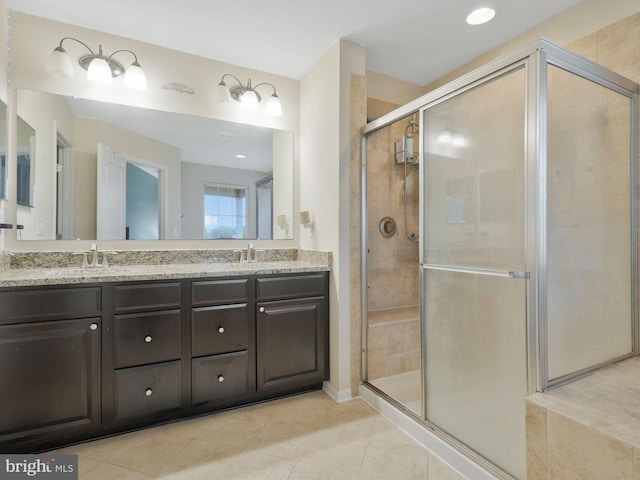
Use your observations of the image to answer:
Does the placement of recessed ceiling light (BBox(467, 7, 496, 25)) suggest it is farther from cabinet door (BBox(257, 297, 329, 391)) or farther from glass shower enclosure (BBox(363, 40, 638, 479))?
cabinet door (BBox(257, 297, 329, 391))

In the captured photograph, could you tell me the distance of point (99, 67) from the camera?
217 cm

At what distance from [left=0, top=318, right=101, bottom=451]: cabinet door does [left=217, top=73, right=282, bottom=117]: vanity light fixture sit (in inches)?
72.4

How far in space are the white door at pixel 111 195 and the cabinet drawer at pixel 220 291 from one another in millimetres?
787

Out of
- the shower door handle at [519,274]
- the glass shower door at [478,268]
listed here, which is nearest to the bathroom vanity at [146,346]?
the glass shower door at [478,268]

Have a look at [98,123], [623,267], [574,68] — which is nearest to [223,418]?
[98,123]

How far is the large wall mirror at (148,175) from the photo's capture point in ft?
7.04

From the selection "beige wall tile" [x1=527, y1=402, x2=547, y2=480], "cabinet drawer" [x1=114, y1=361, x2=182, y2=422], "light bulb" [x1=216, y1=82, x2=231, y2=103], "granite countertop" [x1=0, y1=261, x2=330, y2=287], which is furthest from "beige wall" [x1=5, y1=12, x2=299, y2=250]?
"beige wall tile" [x1=527, y1=402, x2=547, y2=480]

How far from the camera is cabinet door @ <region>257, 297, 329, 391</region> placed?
2.19 m

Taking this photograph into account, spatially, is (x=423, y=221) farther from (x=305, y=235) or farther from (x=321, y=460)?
(x=321, y=460)

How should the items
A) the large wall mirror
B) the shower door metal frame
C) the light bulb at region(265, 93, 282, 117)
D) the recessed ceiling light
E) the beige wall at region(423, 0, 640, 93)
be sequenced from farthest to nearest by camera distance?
→ the light bulb at region(265, 93, 282, 117) → the large wall mirror → the recessed ceiling light → the beige wall at region(423, 0, 640, 93) → the shower door metal frame

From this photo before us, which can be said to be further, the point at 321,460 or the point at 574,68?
the point at 321,460

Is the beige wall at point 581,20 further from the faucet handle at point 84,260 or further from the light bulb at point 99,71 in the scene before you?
the faucet handle at point 84,260

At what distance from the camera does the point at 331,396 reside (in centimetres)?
233

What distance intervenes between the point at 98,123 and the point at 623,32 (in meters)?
3.17
